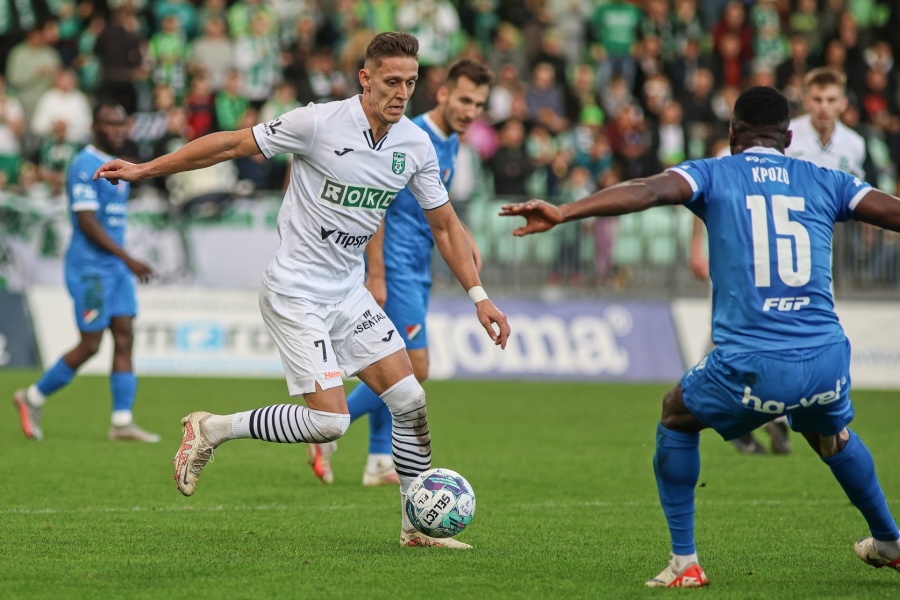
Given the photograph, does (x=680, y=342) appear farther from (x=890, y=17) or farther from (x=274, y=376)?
(x=890, y=17)

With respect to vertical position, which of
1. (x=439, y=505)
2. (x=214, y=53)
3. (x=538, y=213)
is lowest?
(x=439, y=505)

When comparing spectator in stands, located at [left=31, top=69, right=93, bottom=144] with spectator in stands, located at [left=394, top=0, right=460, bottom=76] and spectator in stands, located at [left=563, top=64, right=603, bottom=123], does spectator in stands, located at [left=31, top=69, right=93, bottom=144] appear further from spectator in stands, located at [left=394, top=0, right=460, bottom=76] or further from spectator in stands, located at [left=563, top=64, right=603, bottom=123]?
spectator in stands, located at [left=563, top=64, right=603, bottom=123]

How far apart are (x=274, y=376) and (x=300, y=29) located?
660cm

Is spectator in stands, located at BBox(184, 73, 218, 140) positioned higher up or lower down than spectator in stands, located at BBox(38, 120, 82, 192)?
higher up

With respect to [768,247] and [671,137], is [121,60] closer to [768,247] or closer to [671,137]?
[671,137]

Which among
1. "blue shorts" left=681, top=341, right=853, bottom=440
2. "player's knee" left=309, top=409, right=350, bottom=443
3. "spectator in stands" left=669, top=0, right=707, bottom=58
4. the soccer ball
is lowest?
the soccer ball

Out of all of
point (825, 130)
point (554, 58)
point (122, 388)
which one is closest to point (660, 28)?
point (554, 58)

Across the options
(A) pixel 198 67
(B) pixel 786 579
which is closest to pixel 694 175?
(B) pixel 786 579

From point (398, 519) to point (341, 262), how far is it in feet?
5.69

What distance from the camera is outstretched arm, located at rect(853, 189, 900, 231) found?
19.3ft

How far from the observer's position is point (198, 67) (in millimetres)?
20750

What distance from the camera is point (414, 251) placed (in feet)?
30.5

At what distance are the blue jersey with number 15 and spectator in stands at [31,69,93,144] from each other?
15.4m

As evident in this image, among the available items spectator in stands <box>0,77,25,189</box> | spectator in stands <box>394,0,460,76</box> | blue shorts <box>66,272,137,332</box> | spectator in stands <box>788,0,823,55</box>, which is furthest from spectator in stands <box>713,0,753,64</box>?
blue shorts <box>66,272,137,332</box>
